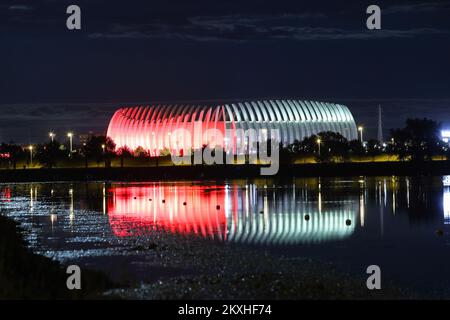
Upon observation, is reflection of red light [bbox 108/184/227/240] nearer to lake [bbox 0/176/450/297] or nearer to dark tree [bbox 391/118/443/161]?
lake [bbox 0/176/450/297]

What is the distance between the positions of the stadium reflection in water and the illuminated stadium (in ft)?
270

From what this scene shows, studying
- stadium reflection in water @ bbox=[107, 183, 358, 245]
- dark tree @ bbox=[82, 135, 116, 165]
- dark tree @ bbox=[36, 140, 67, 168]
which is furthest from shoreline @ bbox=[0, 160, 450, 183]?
stadium reflection in water @ bbox=[107, 183, 358, 245]

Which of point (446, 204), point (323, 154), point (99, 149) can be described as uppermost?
point (99, 149)

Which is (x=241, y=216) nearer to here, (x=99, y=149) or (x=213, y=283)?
(x=213, y=283)

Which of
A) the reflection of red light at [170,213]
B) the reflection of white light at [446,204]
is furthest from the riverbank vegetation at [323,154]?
the reflection of red light at [170,213]

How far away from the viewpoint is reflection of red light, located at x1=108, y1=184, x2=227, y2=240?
30000mm

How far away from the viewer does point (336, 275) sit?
62.3 feet

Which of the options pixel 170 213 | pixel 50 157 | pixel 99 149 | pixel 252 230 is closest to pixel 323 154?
pixel 99 149

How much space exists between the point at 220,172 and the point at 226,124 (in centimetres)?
4991

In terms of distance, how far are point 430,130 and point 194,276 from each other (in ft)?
310

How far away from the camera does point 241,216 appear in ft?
113

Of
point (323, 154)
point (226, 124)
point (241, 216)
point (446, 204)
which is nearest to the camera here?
point (241, 216)
